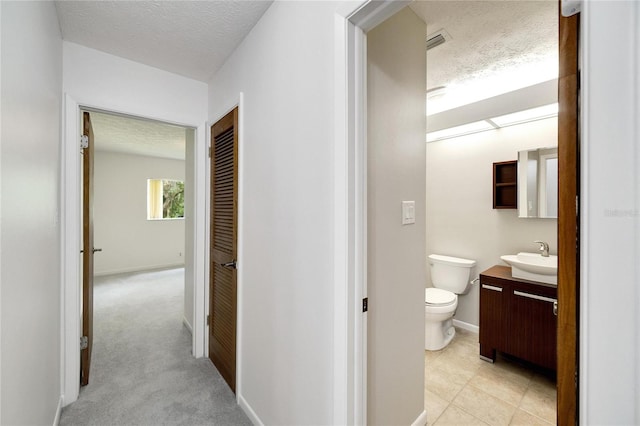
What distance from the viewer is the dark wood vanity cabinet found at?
6.88 ft

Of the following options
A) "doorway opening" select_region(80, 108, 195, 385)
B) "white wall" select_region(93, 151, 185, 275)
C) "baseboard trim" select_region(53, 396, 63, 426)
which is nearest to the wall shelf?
"doorway opening" select_region(80, 108, 195, 385)

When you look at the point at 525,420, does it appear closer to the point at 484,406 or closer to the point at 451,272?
the point at 484,406

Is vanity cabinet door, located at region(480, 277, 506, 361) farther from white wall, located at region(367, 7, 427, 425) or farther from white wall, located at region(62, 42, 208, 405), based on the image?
white wall, located at region(62, 42, 208, 405)

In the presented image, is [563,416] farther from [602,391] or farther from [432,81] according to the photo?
[432,81]

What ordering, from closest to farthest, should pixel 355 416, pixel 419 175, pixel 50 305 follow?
pixel 355 416
pixel 50 305
pixel 419 175

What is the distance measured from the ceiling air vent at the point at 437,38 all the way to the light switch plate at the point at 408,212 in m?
1.10

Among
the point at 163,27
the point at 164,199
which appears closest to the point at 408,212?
the point at 163,27

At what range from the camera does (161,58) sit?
217cm

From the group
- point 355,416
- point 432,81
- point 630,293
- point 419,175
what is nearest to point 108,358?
point 355,416

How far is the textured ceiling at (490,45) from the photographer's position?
154 cm

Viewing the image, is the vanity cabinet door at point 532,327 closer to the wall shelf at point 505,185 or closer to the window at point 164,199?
the wall shelf at point 505,185

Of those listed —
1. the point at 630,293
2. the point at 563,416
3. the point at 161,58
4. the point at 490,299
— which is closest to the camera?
the point at 630,293

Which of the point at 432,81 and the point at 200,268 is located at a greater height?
the point at 432,81

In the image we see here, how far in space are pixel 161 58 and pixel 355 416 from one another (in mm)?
2644
